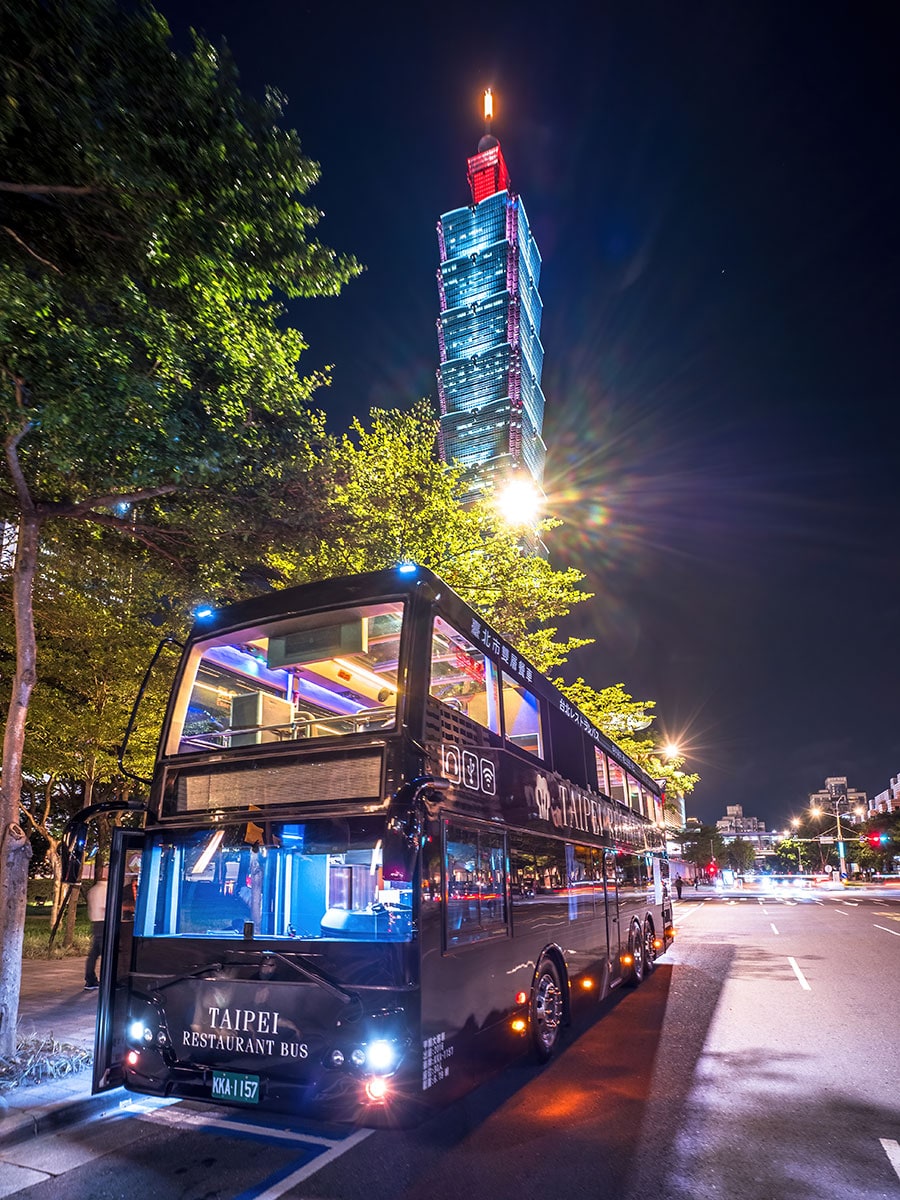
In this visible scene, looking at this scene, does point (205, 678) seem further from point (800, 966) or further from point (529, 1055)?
point (800, 966)

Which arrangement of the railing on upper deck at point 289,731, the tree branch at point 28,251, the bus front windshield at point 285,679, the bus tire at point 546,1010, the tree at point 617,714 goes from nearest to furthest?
the railing on upper deck at point 289,731
the bus front windshield at point 285,679
the tree branch at point 28,251
the bus tire at point 546,1010
the tree at point 617,714

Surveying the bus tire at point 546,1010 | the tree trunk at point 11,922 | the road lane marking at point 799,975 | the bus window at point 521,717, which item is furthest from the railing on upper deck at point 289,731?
the road lane marking at point 799,975

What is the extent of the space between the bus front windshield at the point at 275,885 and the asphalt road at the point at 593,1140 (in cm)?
144

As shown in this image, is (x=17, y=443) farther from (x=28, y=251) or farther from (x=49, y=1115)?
(x=49, y=1115)

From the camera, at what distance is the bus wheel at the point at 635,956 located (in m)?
12.1

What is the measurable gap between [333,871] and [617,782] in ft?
27.5

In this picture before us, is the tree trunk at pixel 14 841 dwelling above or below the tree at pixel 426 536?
below

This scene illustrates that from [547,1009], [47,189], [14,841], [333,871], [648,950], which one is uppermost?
[47,189]

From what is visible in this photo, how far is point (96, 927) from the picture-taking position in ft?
20.1

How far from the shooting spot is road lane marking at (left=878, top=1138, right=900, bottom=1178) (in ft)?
16.1

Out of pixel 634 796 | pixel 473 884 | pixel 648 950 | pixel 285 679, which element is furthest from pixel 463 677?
pixel 648 950

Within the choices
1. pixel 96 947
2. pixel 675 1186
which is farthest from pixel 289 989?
pixel 675 1186

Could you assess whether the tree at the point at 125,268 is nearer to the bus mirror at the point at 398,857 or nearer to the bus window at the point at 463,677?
the bus window at the point at 463,677

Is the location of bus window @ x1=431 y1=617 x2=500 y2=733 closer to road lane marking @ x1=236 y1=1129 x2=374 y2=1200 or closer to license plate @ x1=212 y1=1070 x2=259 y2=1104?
license plate @ x1=212 y1=1070 x2=259 y2=1104
